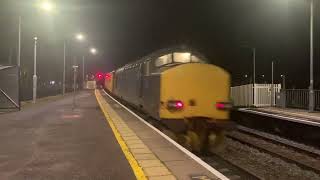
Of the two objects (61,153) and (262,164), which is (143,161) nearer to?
(61,153)

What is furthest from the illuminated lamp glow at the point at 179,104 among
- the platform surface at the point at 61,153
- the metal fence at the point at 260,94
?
the metal fence at the point at 260,94

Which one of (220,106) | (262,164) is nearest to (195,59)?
(220,106)

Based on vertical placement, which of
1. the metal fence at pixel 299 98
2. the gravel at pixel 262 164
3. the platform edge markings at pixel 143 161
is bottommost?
the gravel at pixel 262 164

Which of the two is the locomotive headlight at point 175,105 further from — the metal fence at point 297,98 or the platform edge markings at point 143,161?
the metal fence at point 297,98

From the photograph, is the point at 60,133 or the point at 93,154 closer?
the point at 93,154

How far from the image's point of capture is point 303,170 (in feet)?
42.3

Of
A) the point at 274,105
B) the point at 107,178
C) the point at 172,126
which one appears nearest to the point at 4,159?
the point at 107,178

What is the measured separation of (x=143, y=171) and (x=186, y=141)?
4672 millimetres

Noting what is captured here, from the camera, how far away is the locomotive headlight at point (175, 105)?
45.0 feet

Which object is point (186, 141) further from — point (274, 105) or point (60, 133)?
point (274, 105)

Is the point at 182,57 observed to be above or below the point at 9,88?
above

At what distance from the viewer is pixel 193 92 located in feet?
45.7

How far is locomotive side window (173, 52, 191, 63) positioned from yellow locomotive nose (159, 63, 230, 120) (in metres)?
2.27

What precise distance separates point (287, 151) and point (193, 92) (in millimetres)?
5080
